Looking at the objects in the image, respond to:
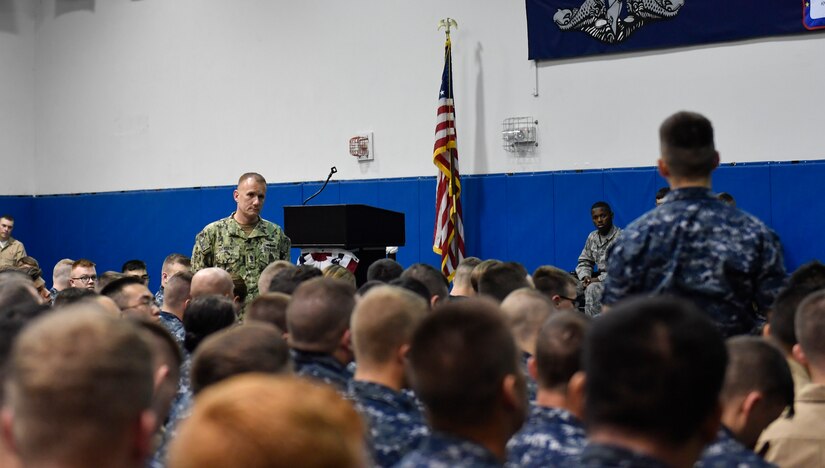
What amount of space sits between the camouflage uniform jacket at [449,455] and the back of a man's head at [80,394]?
1.85ft

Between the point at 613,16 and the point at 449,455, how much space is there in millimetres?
8329

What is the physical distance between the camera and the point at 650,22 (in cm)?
935

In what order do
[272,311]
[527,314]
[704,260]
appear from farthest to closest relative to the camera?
[272,311] < [527,314] < [704,260]

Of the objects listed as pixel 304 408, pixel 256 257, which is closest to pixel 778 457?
pixel 304 408

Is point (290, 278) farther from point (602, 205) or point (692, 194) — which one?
point (602, 205)

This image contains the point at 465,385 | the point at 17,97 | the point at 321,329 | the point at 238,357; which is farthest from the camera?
the point at 17,97

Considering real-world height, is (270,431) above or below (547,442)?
above

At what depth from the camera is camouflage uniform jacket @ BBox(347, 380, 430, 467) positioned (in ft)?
8.14

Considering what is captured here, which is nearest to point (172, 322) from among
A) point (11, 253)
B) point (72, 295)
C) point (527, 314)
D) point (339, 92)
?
point (72, 295)

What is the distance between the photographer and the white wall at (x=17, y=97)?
13.6m

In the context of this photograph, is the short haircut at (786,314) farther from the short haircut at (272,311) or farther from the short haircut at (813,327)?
the short haircut at (272,311)

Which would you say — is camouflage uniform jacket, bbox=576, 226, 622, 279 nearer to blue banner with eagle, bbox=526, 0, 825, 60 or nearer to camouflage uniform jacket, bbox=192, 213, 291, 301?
blue banner with eagle, bbox=526, 0, 825, 60

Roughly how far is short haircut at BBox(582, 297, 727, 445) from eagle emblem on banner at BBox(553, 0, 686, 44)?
26.8 feet

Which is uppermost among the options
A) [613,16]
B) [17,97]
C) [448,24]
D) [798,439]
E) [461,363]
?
[448,24]
